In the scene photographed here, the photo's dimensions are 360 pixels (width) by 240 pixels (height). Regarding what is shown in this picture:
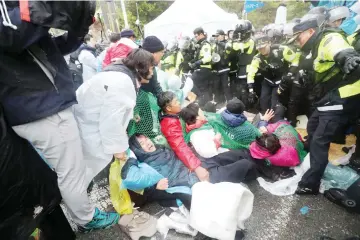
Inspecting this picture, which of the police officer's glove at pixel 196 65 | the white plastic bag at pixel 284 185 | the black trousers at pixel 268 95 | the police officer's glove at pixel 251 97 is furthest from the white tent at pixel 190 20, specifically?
the white plastic bag at pixel 284 185

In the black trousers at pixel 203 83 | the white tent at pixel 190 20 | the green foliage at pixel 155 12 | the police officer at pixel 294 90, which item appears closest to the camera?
the police officer at pixel 294 90

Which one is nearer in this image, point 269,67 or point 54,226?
point 54,226

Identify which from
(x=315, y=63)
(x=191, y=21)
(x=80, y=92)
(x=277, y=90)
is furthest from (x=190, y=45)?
(x=191, y=21)

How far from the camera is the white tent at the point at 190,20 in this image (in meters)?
14.1

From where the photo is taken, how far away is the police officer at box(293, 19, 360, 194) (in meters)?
2.21

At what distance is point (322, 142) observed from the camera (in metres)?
2.44

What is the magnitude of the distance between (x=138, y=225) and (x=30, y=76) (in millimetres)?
1577

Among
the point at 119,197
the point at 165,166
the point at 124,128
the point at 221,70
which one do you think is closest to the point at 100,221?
the point at 119,197

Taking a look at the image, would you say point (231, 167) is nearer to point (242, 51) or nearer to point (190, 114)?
point (190, 114)

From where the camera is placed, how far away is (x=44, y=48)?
1748 millimetres

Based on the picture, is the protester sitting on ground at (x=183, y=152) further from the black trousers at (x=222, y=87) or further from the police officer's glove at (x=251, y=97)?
the black trousers at (x=222, y=87)

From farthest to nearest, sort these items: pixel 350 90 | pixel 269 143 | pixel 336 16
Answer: pixel 336 16, pixel 269 143, pixel 350 90

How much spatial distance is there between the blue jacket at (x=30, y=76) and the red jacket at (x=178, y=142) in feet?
3.32

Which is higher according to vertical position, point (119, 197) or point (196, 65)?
point (119, 197)
